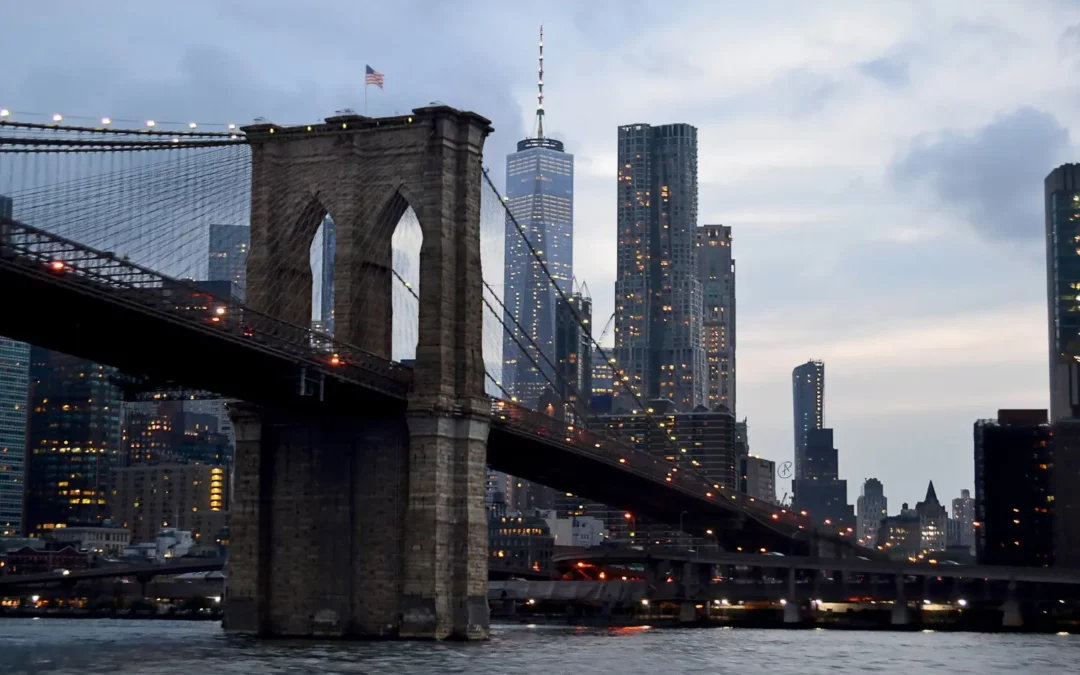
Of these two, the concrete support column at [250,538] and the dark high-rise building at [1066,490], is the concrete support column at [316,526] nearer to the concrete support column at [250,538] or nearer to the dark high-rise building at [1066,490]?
the concrete support column at [250,538]

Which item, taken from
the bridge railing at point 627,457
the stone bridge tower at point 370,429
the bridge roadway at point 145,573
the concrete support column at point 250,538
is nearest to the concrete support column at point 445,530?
the stone bridge tower at point 370,429

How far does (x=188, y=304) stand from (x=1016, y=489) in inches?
5340

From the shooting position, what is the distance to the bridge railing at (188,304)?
5456cm

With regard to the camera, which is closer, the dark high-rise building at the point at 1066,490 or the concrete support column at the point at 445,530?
the concrete support column at the point at 445,530

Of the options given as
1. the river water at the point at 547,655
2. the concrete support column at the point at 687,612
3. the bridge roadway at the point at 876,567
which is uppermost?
the bridge roadway at the point at 876,567

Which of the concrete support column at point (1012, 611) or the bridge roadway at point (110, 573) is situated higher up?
the bridge roadway at point (110, 573)

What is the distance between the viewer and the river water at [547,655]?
57812 mm

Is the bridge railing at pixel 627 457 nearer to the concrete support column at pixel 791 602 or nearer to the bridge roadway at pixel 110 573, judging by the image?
the concrete support column at pixel 791 602

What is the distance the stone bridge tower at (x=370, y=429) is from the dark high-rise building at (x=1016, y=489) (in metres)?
117

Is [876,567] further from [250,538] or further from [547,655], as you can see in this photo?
[250,538]

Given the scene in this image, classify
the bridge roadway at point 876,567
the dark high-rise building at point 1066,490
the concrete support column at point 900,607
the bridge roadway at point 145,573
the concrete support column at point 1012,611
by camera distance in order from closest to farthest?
1. the concrete support column at point 1012,611
2. the bridge roadway at point 876,567
3. the concrete support column at point 900,607
4. the bridge roadway at point 145,573
5. the dark high-rise building at point 1066,490

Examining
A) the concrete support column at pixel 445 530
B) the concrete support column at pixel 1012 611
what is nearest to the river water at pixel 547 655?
the concrete support column at pixel 445 530

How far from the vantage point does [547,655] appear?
226 feet

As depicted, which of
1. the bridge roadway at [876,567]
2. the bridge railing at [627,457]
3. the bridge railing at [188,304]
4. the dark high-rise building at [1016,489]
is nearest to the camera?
the bridge railing at [188,304]
